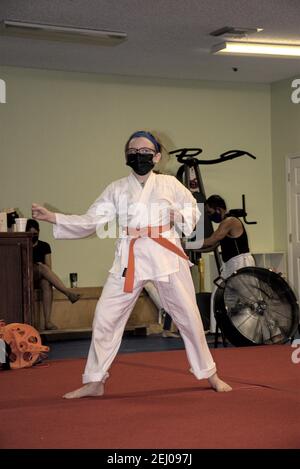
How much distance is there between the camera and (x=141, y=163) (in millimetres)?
4523

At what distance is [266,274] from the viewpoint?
6824 millimetres

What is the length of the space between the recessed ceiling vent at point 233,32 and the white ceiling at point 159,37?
0.08 metres

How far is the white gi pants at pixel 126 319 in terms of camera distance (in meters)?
4.34

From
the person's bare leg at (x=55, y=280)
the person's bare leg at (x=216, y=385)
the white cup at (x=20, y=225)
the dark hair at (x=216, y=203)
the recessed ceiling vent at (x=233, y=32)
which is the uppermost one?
the recessed ceiling vent at (x=233, y=32)

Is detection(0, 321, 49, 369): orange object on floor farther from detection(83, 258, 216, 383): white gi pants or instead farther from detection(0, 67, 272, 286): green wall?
detection(0, 67, 272, 286): green wall

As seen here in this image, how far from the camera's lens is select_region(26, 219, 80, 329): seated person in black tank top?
27.7ft

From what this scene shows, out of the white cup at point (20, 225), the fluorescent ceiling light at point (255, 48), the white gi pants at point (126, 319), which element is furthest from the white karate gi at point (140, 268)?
the fluorescent ceiling light at point (255, 48)

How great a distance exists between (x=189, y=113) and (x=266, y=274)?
361 cm

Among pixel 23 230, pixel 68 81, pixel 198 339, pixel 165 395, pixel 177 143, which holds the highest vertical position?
pixel 68 81

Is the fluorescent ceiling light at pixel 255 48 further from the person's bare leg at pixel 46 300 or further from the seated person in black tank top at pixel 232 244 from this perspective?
the person's bare leg at pixel 46 300

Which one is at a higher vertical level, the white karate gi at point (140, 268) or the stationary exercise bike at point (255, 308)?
the white karate gi at point (140, 268)

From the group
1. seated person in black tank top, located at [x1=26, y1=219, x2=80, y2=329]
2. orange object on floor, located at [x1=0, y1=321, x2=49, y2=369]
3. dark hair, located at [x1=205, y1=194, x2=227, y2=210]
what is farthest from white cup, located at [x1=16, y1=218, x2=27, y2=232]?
dark hair, located at [x1=205, y1=194, x2=227, y2=210]
